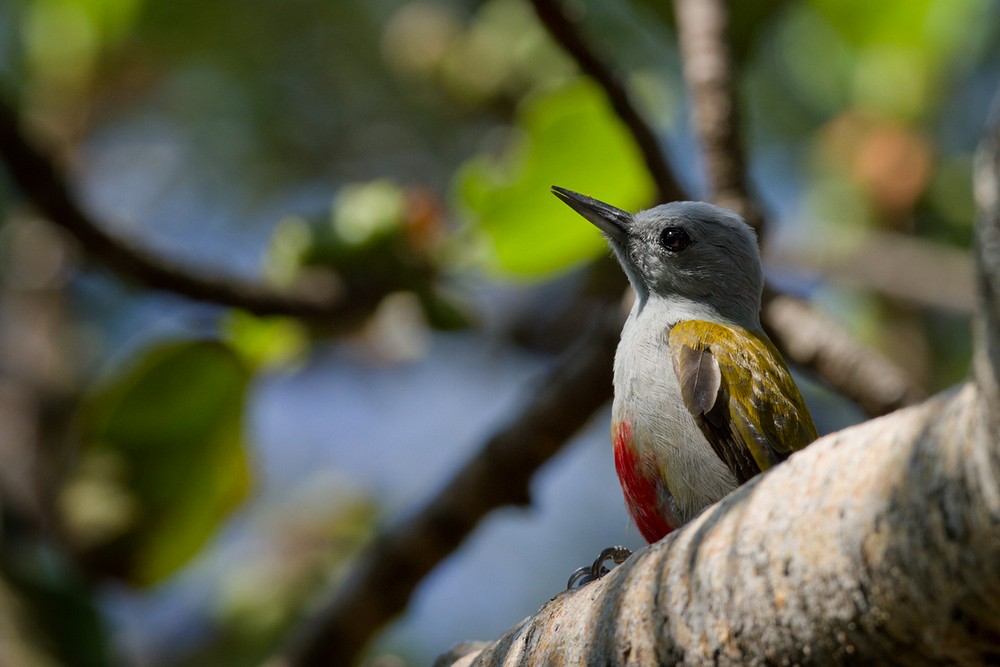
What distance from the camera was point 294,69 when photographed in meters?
7.63

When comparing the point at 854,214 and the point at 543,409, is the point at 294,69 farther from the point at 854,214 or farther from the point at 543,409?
the point at 543,409

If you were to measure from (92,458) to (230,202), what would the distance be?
3.65 m

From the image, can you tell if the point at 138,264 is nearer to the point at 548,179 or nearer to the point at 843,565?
the point at 548,179

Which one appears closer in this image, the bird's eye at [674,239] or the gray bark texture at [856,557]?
the gray bark texture at [856,557]

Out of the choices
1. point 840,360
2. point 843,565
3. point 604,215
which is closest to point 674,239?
point 604,215

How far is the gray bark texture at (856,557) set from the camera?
1.23 m

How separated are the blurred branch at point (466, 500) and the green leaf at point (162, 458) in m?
0.61

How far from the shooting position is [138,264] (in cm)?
381

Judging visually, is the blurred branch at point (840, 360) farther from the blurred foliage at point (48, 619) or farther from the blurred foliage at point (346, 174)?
the blurred foliage at point (48, 619)

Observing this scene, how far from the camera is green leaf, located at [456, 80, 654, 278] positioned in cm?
407

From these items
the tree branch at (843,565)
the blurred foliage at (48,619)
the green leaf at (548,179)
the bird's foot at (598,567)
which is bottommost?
the tree branch at (843,565)

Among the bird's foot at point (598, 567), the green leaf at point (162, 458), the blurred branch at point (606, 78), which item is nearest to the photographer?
the bird's foot at point (598, 567)

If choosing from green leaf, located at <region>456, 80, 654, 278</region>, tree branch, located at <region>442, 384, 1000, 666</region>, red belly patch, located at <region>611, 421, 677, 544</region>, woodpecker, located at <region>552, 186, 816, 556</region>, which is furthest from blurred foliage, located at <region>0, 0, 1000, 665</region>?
tree branch, located at <region>442, 384, 1000, 666</region>

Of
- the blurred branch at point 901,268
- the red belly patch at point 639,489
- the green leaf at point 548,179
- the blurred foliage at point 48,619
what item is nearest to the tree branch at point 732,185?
the green leaf at point 548,179
